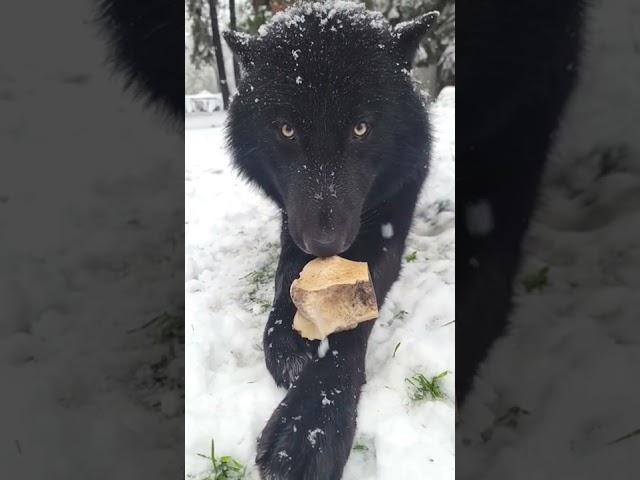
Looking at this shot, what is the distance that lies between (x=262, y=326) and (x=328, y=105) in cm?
70

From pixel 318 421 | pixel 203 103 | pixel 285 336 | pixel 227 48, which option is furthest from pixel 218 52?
pixel 318 421

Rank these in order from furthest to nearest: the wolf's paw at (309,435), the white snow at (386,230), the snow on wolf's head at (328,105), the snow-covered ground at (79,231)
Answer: the white snow at (386,230)
the snow on wolf's head at (328,105)
the snow-covered ground at (79,231)
the wolf's paw at (309,435)

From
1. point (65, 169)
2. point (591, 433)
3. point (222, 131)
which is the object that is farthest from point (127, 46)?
point (591, 433)

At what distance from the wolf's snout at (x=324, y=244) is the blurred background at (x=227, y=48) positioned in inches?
22.1

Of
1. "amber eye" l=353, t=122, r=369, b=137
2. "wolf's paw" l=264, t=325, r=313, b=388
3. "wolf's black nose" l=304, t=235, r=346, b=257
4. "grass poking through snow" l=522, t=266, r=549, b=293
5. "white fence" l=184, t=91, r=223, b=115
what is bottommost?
"wolf's paw" l=264, t=325, r=313, b=388

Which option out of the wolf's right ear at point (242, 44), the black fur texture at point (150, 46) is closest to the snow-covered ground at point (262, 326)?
the black fur texture at point (150, 46)

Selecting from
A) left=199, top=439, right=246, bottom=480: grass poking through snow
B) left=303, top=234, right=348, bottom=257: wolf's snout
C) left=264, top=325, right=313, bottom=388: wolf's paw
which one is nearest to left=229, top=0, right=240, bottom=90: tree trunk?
left=303, top=234, right=348, bottom=257: wolf's snout

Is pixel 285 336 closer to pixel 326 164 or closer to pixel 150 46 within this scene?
pixel 326 164

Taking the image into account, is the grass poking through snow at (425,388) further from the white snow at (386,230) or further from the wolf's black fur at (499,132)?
the white snow at (386,230)

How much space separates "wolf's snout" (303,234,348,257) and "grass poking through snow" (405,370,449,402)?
0.41 metres

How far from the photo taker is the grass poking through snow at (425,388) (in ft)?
4.16

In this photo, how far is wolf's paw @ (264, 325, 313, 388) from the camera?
133 centimetres

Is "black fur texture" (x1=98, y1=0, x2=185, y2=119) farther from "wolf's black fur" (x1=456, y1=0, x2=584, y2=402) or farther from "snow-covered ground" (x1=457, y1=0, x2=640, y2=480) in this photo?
"snow-covered ground" (x1=457, y1=0, x2=640, y2=480)

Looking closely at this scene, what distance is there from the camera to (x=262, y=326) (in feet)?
4.96
